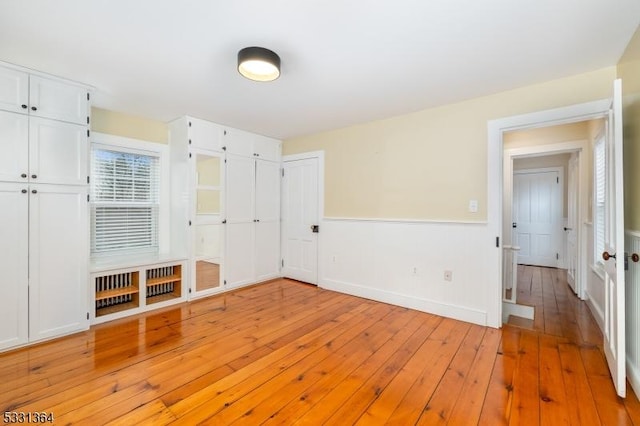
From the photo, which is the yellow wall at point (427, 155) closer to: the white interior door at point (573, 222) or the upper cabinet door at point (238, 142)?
the upper cabinet door at point (238, 142)

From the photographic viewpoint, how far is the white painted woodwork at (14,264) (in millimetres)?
2357

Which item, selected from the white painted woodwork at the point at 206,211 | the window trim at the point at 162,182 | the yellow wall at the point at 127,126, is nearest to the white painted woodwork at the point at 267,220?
the white painted woodwork at the point at 206,211

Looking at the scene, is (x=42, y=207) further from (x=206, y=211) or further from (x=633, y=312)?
(x=633, y=312)

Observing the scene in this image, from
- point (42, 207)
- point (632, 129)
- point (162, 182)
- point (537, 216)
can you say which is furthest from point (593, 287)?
point (42, 207)

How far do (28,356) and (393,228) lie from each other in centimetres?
378

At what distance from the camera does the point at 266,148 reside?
4.69 meters

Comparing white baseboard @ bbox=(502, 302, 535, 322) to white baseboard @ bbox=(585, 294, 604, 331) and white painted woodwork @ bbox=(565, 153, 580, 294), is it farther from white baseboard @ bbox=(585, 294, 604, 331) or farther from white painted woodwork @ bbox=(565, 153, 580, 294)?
white painted woodwork @ bbox=(565, 153, 580, 294)

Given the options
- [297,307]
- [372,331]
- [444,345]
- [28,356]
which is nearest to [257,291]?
[297,307]

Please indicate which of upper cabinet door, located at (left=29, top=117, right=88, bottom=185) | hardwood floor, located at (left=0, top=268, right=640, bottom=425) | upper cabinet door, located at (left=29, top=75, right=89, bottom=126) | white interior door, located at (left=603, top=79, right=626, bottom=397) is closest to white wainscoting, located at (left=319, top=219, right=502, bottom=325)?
hardwood floor, located at (left=0, top=268, right=640, bottom=425)

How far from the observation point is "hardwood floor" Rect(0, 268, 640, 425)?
1.67 metres

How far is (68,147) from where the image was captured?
2695mm

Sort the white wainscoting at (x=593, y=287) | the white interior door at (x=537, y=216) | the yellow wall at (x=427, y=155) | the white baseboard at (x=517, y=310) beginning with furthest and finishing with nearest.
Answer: the white interior door at (x=537, y=216), the white baseboard at (x=517, y=310), the white wainscoting at (x=593, y=287), the yellow wall at (x=427, y=155)

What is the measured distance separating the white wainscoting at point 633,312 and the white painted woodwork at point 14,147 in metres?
4.83

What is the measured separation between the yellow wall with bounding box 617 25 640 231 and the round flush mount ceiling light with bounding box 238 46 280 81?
2531 mm
